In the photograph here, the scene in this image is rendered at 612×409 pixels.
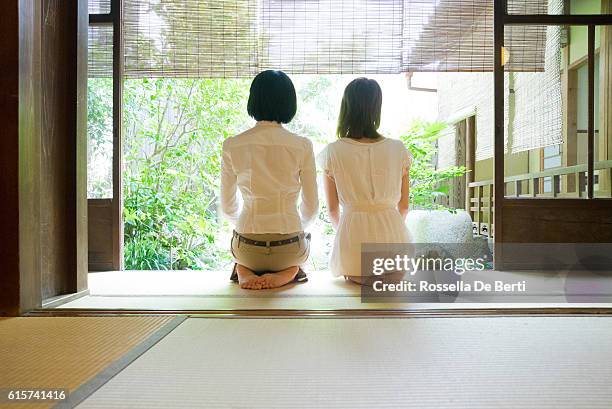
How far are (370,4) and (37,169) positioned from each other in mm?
2261

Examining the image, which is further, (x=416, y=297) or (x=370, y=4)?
(x=370, y=4)

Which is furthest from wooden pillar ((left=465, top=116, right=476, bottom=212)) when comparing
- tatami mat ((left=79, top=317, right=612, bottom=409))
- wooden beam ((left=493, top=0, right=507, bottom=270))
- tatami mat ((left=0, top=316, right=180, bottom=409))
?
tatami mat ((left=0, top=316, right=180, bottom=409))

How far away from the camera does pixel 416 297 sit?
1876 millimetres

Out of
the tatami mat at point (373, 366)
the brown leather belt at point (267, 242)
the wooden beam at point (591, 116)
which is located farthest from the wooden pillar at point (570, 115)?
the brown leather belt at point (267, 242)

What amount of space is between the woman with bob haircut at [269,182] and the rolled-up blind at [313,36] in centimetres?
79

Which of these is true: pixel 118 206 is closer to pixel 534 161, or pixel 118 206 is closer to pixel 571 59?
pixel 534 161

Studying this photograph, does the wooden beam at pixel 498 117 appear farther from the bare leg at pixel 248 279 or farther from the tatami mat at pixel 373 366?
the bare leg at pixel 248 279

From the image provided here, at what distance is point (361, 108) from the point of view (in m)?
2.31

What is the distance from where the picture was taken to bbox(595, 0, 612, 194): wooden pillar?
2775 mm

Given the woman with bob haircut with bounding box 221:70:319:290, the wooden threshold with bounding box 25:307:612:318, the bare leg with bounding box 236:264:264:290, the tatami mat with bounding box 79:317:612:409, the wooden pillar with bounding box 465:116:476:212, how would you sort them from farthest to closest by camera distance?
the wooden pillar with bounding box 465:116:476:212, the woman with bob haircut with bounding box 221:70:319:290, the bare leg with bounding box 236:264:264:290, the wooden threshold with bounding box 25:307:612:318, the tatami mat with bounding box 79:317:612:409

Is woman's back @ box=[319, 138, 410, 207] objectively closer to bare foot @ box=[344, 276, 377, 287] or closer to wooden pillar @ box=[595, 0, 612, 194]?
bare foot @ box=[344, 276, 377, 287]

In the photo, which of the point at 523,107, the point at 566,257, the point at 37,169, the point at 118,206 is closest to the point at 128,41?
the point at 118,206

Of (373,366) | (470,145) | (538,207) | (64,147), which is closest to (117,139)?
(64,147)

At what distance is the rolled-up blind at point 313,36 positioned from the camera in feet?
9.45
